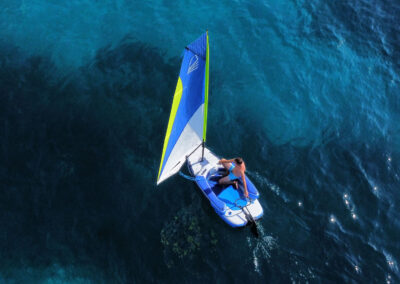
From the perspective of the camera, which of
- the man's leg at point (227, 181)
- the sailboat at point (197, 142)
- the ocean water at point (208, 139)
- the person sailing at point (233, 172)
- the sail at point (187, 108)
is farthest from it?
the man's leg at point (227, 181)

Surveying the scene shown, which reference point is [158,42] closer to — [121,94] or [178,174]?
[121,94]

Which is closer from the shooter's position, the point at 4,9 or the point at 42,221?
the point at 42,221

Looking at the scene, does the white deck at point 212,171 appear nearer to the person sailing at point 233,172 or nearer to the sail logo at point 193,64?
the person sailing at point 233,172

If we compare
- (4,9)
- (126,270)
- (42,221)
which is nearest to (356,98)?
(126,270)

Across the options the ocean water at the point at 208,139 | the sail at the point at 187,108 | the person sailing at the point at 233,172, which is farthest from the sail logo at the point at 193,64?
the ocean water at the point at 208,139

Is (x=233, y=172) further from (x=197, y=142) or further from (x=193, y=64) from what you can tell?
(x=193, y=64)

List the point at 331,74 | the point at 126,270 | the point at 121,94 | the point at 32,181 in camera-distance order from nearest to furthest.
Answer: the point at 126,270 < the point at 32,181 < the point at 121,94 < the point at 331,74

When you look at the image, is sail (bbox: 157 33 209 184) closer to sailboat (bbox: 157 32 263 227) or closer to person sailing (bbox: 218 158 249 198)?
sailboat (bbox: 157 32 263 227)

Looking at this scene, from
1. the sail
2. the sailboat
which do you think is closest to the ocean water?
the sailboat
